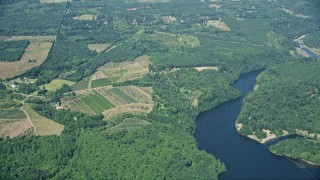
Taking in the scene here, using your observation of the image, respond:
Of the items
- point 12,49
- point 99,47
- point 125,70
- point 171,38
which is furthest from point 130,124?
point 171,38

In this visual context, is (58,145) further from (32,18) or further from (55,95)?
(32,18)

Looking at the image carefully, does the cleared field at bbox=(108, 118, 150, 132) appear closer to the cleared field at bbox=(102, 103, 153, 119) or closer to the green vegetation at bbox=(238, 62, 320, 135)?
the cleared field at bbox=(102, 103, 153, 119)

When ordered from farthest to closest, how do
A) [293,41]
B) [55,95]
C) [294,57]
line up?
1. [293,41]
2. [294,57]
3. [55,95]

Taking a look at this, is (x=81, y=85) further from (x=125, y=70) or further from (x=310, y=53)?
(x=310, y=53)

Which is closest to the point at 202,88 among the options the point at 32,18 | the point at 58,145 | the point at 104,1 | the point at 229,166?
the point at 229,166

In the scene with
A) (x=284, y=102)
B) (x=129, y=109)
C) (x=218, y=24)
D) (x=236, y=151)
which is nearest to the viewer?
(x=236, y=151)

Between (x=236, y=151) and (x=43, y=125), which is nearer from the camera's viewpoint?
(x=236, y=151)
